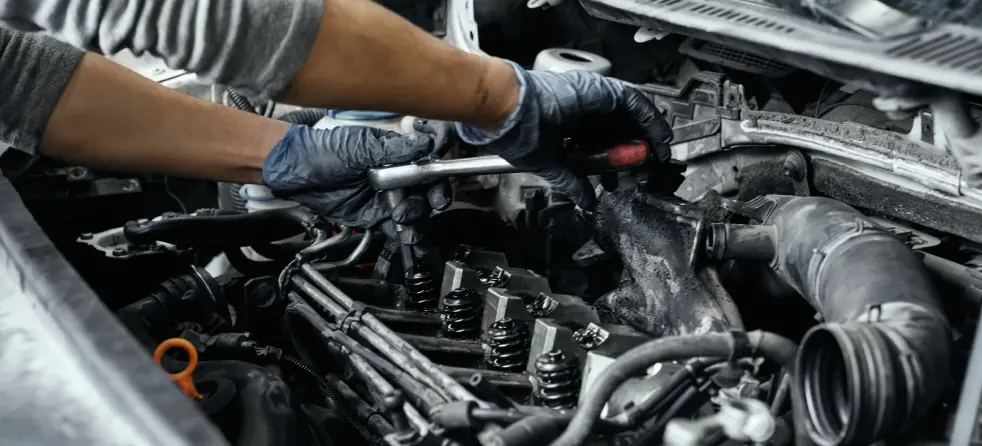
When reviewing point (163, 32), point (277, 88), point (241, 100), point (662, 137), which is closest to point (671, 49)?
point (662, 137)

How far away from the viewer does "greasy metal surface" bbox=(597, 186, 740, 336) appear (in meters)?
1.49

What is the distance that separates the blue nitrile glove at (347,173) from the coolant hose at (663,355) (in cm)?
98

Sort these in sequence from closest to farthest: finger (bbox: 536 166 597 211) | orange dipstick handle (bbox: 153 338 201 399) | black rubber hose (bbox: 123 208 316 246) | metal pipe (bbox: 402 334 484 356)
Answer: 1. orange dipstick handle (bbox: 153 338 201 399)
2. metal pipe (bbox: 402 334 484 356)
3. finger (bbox: 536 166 597 211)
4. black rubber hose (bbox: 123 208 316 246)

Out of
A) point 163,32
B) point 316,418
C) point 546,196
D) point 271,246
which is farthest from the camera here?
point 271,246

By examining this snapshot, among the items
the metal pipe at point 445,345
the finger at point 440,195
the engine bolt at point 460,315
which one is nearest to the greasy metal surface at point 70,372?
the metal pipe at point 445,345

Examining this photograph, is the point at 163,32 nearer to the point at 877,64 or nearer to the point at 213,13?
the point at 213,13

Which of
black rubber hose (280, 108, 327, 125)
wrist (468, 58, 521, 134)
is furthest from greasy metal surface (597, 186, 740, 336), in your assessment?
black rubber hose (280, 108, 327, 125)

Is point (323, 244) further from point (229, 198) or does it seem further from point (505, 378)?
point (229, 198)

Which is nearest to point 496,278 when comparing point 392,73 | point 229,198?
point 392,73

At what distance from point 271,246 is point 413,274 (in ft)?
2.28

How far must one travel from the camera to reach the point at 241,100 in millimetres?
3148

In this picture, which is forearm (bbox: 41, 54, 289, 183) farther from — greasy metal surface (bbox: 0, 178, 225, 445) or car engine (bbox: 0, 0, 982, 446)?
greasy metal surface (bbox: 0, 178, 225, 445)

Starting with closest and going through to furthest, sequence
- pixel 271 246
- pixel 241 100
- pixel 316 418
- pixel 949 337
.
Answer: pixel 949 337, pixel 316 418, pixel 271 246, pixel 241 100

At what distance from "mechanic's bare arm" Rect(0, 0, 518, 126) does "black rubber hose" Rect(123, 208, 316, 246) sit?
0.95 m
